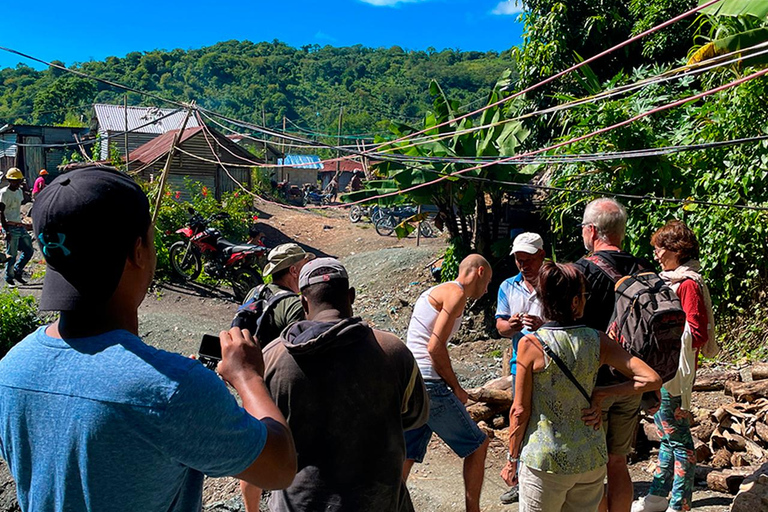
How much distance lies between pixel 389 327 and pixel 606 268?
721cm

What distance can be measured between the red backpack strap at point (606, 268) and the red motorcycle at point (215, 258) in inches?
308

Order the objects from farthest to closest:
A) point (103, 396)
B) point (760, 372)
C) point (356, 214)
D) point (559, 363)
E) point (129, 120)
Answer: point (129, 120) → point (356, 214) → point (760, 372) → point (559, 363) → point (103, 396)

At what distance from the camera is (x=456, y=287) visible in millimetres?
3922

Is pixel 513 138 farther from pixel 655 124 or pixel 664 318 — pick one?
pixel 664 318

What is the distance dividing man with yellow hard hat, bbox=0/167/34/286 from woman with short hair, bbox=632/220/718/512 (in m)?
9.92

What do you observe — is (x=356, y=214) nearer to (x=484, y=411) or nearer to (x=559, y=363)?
(x=484, y=411)

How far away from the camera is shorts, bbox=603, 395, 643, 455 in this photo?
3.43 meters

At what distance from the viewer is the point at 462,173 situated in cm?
998

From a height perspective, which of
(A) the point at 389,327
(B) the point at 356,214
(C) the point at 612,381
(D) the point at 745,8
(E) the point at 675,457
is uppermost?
(D) the point at 745,8

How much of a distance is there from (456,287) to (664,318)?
1.16 m

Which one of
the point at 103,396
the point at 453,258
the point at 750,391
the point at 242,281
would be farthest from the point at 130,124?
the point at 103,396

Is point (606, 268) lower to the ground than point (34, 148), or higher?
lower

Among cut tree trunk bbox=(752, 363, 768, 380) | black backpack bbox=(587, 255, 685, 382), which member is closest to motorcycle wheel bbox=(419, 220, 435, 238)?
cut tree trunk bbox=(752, 363, 768, 380)

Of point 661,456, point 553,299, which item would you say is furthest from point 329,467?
point 661,456
